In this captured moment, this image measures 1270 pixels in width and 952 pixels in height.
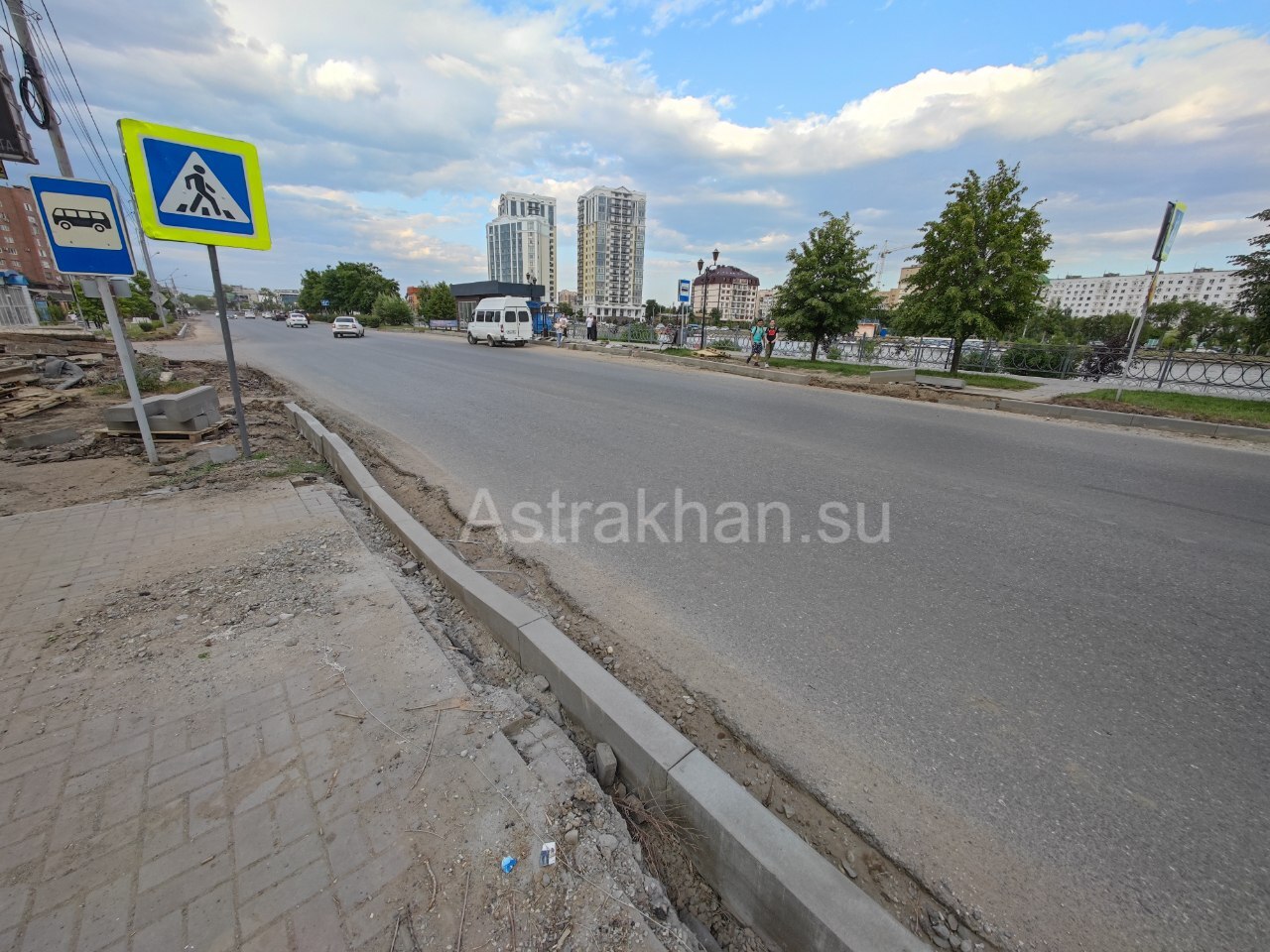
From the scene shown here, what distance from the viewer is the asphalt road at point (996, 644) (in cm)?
181

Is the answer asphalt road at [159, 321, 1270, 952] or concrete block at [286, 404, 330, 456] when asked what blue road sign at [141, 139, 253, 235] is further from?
asphalt road at [159, 321, 1270, 952]

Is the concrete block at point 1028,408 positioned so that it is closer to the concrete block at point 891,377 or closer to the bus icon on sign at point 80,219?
the concrete block at point 891,377

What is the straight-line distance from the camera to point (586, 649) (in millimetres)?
2928

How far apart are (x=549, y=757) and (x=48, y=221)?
727 cm

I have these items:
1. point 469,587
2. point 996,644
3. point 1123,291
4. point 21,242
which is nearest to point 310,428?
point 469,587

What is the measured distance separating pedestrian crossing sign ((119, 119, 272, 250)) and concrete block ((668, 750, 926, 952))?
19.6 feet

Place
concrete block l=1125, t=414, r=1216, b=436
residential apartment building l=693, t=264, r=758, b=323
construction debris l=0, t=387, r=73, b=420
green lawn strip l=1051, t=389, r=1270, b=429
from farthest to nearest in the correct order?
residential apartment building l=693, t=264, r=758, b=323, green lawn strip l=1051, t=389, r=1270, b=429, concrete block l=1125, t=414, r=1216, b=436, construction debris l=0, t=387, r=73, b=420

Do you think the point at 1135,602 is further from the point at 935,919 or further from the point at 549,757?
the point at 549,757

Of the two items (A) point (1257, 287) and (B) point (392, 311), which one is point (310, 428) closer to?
(A) point (1257, 287)

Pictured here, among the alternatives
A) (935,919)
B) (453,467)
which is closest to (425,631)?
(935,919)

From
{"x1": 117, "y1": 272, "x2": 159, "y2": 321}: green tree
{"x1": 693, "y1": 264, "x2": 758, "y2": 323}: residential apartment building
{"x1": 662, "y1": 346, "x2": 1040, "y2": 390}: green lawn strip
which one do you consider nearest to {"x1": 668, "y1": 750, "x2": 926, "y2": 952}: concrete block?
{"x1": 662, "y1": 346, "x2": 1040, "y2": 390}: green lawn strip

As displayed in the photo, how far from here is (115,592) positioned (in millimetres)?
3230

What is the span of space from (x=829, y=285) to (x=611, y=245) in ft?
332

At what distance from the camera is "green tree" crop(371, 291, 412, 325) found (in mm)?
63750
